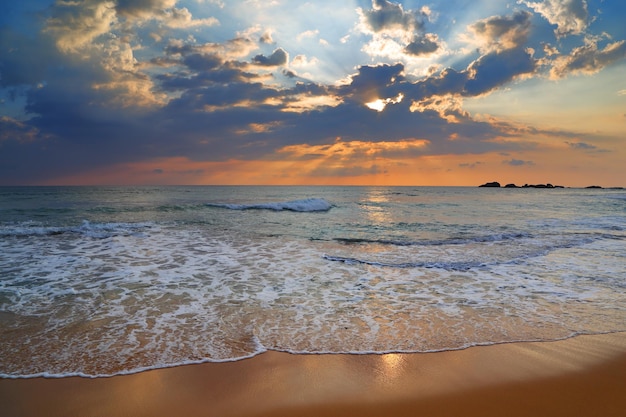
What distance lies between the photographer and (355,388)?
3.73m

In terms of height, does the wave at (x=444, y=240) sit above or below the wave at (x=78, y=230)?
above

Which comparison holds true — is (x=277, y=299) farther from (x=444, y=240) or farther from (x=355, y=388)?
(x=444, y=240)

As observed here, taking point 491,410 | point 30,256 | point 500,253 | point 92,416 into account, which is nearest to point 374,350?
point 491,410

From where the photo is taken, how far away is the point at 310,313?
607cm

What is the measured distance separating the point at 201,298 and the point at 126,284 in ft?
7.11

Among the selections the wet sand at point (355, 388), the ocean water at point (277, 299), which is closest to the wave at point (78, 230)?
the ocean water at point (277, 299)

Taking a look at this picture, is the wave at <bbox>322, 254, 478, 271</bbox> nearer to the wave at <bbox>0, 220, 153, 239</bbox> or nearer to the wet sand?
the wet sand

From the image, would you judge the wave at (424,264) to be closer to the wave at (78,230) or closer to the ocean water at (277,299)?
the ocean water at (277,299)

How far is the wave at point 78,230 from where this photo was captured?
Result: 15.4 metres

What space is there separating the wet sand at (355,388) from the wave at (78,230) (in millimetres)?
13044

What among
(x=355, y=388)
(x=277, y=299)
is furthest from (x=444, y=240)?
(x=355, y=388)

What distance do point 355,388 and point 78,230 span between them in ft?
57.7

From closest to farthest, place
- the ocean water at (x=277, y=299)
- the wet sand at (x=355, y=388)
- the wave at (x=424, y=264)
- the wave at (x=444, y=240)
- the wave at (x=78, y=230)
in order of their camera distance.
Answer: the wet sand at (x=355, y=388), the ocean water at (x=277, y=299), the wave at (x=424, y=264), the wave at (x=444, y=240), the wave at (x=78, y=230)

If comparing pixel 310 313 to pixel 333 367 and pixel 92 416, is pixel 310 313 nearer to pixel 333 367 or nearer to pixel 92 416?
pixel 333 367
